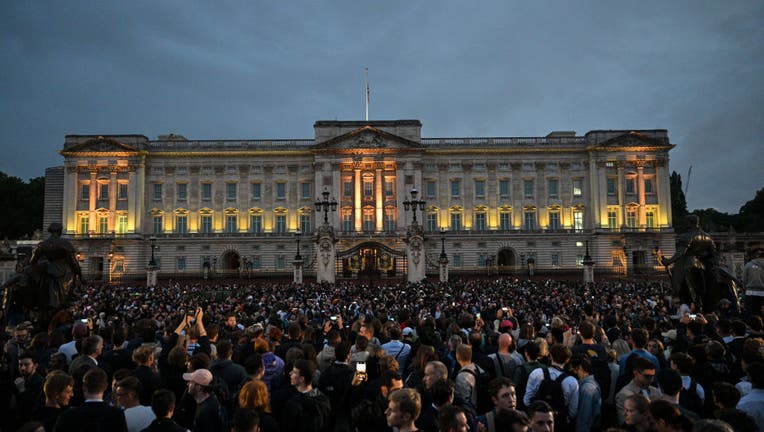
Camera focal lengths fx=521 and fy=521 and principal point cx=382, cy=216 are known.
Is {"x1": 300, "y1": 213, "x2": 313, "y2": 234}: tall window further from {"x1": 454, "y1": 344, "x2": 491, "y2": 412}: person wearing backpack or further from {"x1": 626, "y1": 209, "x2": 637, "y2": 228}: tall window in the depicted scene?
{"x1": 454, "y1": 344, "x2": 491, "y2": 412}: person wearing backpack

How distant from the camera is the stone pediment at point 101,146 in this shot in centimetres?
6488

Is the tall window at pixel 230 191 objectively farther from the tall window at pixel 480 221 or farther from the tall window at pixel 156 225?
the tall window at pixel 480 221

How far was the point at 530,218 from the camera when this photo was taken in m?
67.8

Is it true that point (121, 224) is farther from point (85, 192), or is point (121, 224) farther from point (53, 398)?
point (53, 398)

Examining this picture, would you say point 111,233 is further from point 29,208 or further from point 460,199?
point 460,199

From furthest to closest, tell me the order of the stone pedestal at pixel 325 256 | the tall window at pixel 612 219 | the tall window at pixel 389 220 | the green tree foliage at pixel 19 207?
the green tree foliage at pixel 19 207 < the tall window at pixel 612 219 < the tall window at pixel 389 220 < the stone pedestal at pixel 325 256

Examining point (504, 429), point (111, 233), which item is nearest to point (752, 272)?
point (504, 429)

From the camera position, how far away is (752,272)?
1534cm

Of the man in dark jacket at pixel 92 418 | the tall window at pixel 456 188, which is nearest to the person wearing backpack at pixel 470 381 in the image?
the man in dark jacket at pixel 92 418

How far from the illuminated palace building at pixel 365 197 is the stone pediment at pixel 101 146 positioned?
178mm

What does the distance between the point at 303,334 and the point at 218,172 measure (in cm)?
6104

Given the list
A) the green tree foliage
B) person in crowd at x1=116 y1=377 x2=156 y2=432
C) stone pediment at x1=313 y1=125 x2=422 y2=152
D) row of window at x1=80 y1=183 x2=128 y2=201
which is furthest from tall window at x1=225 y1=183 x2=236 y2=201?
person in crowd at x1=116 y1=377 x2=156 y2=432

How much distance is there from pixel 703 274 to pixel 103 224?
221 feet

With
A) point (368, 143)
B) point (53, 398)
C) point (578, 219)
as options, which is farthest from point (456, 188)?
point (53, 398)
